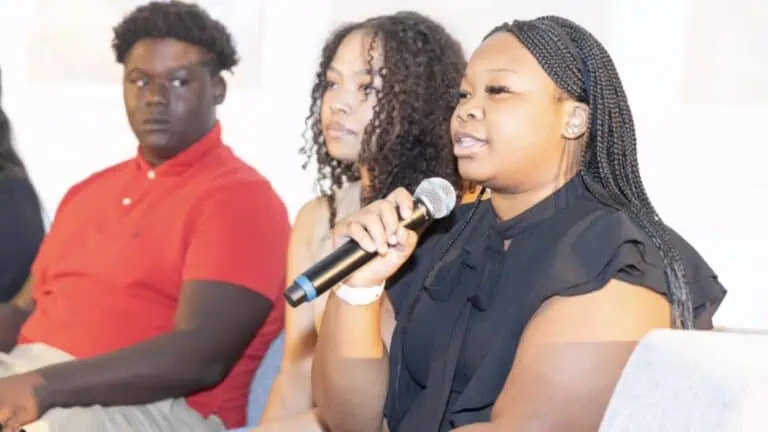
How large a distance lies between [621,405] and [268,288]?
187 cm

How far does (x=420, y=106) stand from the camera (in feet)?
8.17

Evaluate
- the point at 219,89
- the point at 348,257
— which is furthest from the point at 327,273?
the point at 219,89

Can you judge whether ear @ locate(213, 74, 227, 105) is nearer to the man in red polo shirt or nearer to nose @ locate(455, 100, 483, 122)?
the man in red polo shirt

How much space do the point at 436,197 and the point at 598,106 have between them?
28 centimetres

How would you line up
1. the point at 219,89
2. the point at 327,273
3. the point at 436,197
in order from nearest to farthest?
the point at 327,273, the point at 436,197, the point at 219,89

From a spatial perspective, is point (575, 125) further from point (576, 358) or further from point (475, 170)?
point (576, 358)

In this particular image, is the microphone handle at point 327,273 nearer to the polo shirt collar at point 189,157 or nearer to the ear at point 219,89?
the polo shirt collar at point 189,157

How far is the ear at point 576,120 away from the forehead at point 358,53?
0.83 meters

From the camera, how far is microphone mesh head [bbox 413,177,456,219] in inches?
64.7

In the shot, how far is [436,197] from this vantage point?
166 centimetres

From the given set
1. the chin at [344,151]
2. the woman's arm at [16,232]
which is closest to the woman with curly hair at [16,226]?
the woman's arm at [16,232]

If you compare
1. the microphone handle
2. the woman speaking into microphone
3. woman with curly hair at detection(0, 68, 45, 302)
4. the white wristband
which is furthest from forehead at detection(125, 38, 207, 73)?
the microphone handle

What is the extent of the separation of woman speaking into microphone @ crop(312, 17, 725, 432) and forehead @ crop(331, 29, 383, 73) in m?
0.70

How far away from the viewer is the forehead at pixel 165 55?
3.21 m
